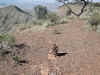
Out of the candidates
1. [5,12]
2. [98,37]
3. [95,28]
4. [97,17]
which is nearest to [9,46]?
[98,37]

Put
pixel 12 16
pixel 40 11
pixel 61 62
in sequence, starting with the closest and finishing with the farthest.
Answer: pixel 61 62 < pixel 40 11 < pixel 12 16

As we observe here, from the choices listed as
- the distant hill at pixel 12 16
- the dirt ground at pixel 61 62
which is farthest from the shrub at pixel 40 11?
the dirt ground at pixel 61 62

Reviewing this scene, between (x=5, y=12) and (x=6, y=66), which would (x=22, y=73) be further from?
(x=5, y=12)

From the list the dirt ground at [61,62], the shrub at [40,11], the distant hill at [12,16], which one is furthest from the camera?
the distant hill at [12,16]

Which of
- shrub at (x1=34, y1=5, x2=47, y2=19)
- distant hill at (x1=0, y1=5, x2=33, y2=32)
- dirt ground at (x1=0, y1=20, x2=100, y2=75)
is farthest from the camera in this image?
distant hill at (x1=0, y1=5, x2=33, y2=32)

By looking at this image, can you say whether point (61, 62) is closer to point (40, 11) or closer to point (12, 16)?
point (40, 11)

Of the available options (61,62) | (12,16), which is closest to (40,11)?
(12,16)

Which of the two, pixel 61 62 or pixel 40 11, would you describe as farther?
pixel 40 11

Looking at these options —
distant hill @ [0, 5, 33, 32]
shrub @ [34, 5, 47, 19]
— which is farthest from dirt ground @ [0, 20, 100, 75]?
distant hill @ [0, 5, 33, 32]

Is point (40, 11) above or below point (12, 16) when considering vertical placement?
above

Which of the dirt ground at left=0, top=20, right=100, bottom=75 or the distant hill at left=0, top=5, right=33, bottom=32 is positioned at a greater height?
the distant hill at left=0, top=5, right=33, bottom=32

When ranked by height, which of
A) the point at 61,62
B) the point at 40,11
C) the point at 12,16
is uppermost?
the point at 40,11

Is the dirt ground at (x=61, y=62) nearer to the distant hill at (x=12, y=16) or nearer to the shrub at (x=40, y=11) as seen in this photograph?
the shrub at (x=40, y=11)

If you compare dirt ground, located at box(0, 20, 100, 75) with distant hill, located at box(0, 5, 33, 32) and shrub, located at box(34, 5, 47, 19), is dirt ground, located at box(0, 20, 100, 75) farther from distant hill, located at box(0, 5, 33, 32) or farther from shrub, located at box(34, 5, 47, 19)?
distant hill, located at box(0, 5, 33, 32)
